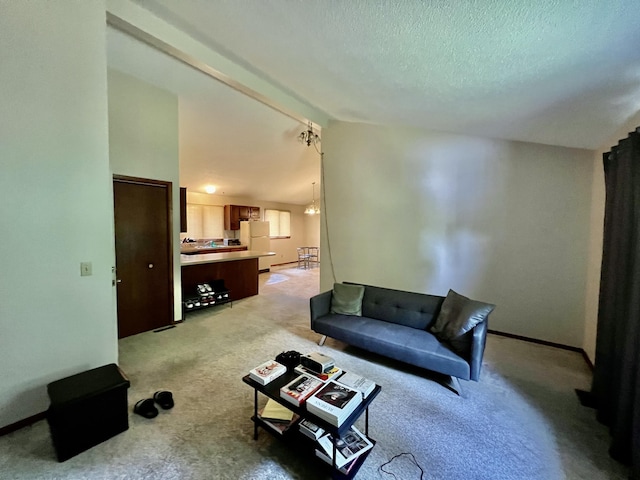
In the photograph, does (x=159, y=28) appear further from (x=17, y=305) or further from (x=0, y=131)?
(x=17, y=305)

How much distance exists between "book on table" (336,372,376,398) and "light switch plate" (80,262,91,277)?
215 centimetres

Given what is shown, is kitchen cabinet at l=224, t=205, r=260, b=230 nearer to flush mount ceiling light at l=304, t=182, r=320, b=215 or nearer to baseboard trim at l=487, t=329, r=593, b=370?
flush mount ceiling light at l=304, t=182, r=320, b=215

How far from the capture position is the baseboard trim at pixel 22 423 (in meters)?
1.82

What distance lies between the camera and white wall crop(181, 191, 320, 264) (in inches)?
305

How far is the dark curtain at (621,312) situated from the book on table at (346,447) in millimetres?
1461

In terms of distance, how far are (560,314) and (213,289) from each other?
5075 mm

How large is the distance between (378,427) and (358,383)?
529mm

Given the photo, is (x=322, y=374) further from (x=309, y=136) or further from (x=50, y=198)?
(x=309, y=136)

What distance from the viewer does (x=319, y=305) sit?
10.8 ft

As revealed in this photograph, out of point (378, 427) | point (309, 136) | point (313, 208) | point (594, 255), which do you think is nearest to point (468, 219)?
point (594, 255)

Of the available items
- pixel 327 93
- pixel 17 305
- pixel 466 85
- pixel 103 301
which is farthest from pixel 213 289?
pixel 466 85

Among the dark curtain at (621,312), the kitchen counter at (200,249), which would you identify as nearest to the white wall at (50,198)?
the dark curtain at (621,312)

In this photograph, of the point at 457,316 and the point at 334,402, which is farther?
the point at 457,316

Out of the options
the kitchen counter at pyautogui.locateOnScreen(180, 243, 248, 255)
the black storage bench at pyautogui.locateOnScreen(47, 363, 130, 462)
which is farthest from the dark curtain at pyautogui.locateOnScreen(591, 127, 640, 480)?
the kitchen counter at pyautogui.locateOnScreen(180, 243, 248, 255)
